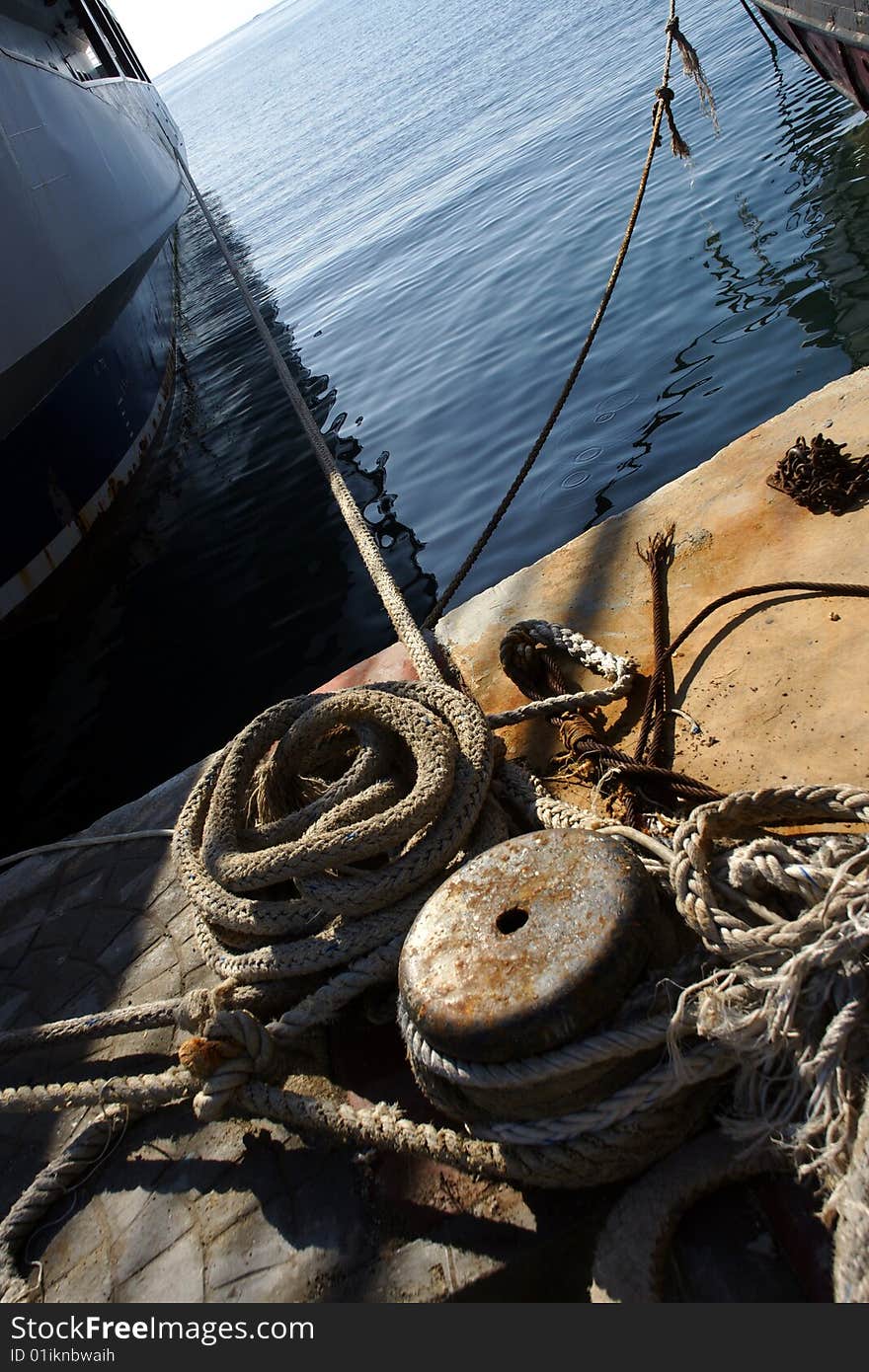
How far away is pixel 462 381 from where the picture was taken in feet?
32.8

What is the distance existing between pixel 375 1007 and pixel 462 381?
8.32 meters

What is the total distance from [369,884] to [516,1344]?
1.21 m

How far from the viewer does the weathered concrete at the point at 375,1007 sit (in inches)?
88.4

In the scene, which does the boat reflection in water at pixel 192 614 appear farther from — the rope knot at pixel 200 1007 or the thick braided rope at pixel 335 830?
the rope knot at pixel 200 1007

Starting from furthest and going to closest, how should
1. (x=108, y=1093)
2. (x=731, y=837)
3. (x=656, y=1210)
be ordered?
1. (x=108, y=1093)
2. (x=731, y=837)
3. (x=656, y=1210)

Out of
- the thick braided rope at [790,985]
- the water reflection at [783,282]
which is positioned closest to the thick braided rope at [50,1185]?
the thick braided rope at [790,985]

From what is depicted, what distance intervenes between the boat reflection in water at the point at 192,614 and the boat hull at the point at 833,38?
592 cm

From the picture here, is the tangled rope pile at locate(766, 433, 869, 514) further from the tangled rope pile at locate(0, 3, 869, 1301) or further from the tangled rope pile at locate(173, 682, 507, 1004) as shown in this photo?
the tangled rope pile at locate(173, 682, 507, 1004)

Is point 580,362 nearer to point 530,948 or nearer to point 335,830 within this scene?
point 335,830

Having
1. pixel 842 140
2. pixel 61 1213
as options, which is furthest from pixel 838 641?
pixel 842 140

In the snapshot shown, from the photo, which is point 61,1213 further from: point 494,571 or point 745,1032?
point 494,571

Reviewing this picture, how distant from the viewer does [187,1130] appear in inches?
112

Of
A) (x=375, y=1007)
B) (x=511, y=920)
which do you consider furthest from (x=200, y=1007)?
(x=511, y=920)

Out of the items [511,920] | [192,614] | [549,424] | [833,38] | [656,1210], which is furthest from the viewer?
[833,38]
